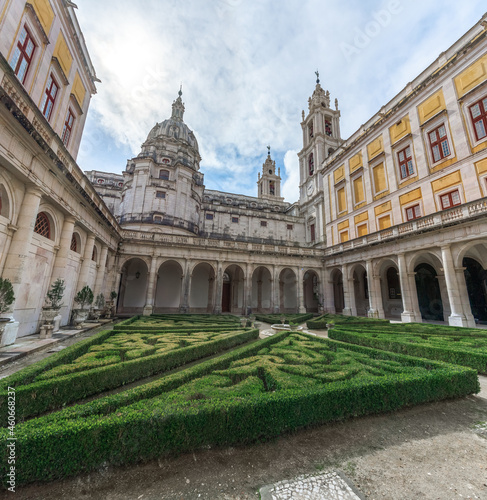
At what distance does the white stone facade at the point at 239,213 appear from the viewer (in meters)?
9.22

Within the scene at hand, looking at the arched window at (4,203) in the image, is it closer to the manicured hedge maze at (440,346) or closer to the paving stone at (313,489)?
the paving stone at (313,489)

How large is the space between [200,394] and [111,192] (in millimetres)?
40671

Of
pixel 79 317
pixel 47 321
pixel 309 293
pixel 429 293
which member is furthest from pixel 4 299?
pixel 309 293

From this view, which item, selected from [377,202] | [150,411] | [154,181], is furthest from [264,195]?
[150,411]

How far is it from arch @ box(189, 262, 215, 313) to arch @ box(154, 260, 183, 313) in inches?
63.5

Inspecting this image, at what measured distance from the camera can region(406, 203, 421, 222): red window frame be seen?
737 inches

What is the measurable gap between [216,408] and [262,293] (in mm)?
25627

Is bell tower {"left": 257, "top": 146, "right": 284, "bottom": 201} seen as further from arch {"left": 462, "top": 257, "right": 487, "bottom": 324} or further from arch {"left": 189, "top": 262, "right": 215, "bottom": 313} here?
arch {"left": 462, "top": 257, "right": 487, "bottom": 324}

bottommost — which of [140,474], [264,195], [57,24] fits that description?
[140,474]

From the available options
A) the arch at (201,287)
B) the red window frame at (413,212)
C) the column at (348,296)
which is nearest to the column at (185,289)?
the arch at (201,287)

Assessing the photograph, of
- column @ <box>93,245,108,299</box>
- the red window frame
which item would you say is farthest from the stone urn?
the red window frame

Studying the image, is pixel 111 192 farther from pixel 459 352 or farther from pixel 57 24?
pixel 459 352

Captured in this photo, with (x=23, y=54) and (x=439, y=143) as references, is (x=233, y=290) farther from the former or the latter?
(x=23, y=54)

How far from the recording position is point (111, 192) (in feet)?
121
